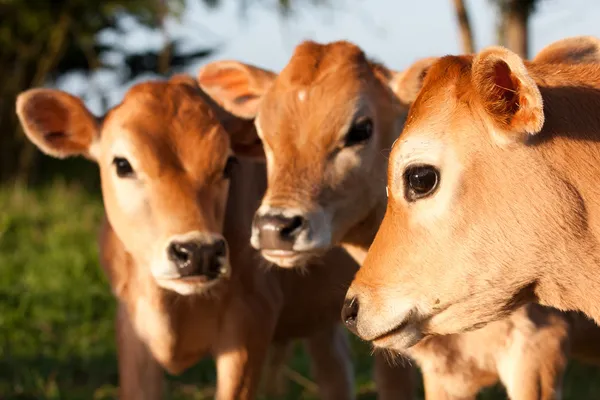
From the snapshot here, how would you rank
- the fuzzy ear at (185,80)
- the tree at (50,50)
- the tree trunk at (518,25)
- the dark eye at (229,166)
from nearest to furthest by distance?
the dark eye at (229,166) → the fuzzy ear at (185,80) → the tree trunk at (518,25) → the tree at (50,50)

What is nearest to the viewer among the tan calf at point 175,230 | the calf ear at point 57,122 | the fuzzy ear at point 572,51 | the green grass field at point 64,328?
the fuzzy ear at point 572,51

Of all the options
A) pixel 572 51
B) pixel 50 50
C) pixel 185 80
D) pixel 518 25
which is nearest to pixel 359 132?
pixel 572 51

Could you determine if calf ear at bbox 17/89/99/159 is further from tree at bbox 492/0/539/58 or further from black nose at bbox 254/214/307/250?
tree at bbox 492/0/539/58

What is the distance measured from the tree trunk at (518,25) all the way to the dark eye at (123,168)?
16.0 feet

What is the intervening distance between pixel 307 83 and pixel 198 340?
1.49 meters

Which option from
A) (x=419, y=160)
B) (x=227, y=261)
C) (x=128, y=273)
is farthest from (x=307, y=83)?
(x=419, y=160)

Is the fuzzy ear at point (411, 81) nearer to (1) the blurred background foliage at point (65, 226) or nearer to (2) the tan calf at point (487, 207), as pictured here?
(2) the tan calf at point (487, 207)

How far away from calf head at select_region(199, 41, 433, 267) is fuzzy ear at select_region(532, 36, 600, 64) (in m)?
0.93

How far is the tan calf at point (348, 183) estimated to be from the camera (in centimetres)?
532

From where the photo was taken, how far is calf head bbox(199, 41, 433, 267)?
5.36 m

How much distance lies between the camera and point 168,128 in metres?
6.02

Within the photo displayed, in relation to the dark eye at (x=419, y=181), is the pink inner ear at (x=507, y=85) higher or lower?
higher

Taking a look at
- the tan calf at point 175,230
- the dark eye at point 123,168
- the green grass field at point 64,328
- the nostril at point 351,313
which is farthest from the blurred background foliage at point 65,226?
the nostril at point 351,313

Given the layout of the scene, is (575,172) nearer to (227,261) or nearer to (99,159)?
(227,261)
